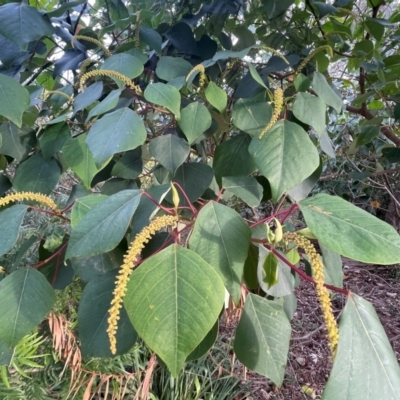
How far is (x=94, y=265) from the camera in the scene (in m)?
0.53

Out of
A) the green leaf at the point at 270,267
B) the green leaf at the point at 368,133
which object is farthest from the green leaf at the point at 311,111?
the green leaf at the point at 368,133

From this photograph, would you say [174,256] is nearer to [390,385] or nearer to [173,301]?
[173,301]

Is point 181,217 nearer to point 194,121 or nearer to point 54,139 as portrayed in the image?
point 194,121

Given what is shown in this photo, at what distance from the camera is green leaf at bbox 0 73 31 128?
1.62ft

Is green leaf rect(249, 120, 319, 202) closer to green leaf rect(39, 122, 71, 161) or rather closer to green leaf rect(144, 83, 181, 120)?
green leaf rect(144, 83, 181, 120)

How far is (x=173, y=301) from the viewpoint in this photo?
0.33 m

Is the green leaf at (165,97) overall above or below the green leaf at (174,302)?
above

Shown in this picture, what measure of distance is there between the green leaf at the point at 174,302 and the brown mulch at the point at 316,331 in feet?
4.87

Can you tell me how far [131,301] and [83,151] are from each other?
11.4 inches

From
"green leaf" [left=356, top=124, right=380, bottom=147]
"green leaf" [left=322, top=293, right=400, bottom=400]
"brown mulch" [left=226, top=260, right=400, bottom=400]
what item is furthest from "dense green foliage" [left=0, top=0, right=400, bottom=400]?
"brown mulch" [left=226, top=260, right=400, bottom=400]

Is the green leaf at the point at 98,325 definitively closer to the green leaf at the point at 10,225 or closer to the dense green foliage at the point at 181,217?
the dense green foliage at the point at 181,217

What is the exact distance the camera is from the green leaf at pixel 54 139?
1.92 ft

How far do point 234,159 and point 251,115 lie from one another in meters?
0.08

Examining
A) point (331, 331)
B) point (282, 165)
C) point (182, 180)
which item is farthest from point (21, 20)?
point (331, 331)
